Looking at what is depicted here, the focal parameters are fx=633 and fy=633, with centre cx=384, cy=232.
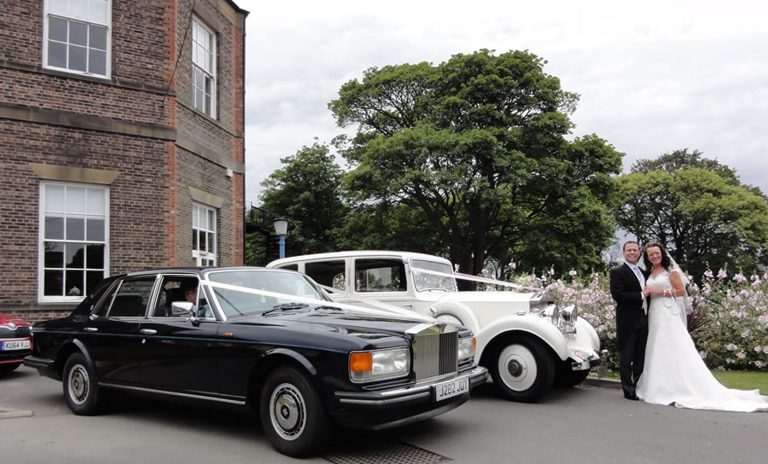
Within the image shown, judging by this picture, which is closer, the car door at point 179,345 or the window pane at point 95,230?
the car door at point 179,345

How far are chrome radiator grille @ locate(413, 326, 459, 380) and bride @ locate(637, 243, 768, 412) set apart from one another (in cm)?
313

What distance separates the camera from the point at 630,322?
7711 millimetres

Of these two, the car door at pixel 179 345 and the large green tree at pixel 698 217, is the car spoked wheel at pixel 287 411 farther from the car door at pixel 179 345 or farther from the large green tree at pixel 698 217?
the large green tree at pixel 698 217

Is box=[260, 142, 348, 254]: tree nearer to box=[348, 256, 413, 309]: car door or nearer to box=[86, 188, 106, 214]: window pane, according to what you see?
box=[86, 188, 106, 214]: window pane

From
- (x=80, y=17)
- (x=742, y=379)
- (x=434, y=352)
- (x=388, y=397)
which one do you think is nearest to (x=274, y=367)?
(x=388, y=397)

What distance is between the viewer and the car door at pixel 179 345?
5.66m

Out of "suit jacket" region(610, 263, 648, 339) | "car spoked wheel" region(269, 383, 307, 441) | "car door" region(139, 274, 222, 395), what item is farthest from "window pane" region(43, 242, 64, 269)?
"suit jacket" region(610, 263, 648, 339)

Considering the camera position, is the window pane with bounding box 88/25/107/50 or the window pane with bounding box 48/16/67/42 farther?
the window pane with bounding box 88/25/107/50

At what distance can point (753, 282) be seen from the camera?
10.8 metres

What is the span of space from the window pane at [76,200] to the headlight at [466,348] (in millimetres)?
9133

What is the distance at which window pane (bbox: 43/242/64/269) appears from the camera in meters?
11.8

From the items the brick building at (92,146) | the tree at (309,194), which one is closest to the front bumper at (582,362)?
the brick building at (92,146)

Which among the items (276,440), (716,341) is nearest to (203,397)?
(276,440)

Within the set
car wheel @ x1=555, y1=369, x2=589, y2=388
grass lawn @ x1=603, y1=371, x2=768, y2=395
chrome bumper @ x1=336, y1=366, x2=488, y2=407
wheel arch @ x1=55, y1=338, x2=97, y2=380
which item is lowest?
grass lawn @ x1=603, y1=371, x2=768, y2=395
